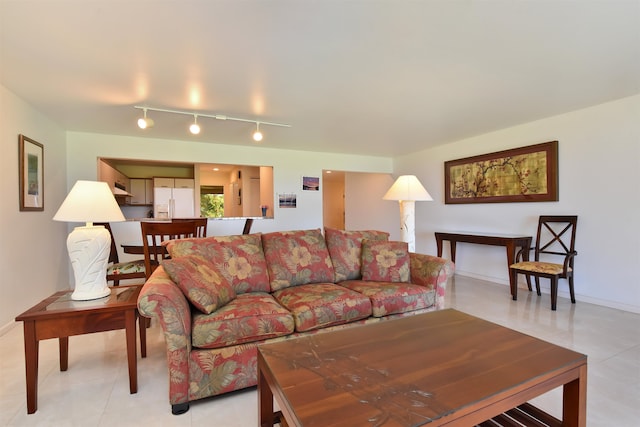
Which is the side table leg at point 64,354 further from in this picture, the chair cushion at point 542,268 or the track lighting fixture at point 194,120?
the chair cushion at point 542,268

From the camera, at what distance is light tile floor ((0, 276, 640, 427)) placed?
1.50m

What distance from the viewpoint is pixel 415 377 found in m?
1.05

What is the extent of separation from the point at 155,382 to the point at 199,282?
2.27ft

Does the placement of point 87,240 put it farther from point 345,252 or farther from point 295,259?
point 345,252

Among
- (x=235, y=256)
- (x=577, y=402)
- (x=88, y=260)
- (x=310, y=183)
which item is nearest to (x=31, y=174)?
(x=88, y=260)

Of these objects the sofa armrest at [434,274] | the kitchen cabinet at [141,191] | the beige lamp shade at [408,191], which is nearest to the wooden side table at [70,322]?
the sofa armrest at [434,274]

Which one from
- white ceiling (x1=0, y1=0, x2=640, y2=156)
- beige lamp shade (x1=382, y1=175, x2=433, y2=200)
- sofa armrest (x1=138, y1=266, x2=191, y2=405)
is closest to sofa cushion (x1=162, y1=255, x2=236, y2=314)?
sofa armrest (x1=138, y1=266, x2=191, y2=405)

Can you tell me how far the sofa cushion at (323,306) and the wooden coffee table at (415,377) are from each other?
476mm

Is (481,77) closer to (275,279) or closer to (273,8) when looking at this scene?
(273,8)

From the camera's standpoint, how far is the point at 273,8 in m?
1.63

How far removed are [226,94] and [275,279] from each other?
180 cm

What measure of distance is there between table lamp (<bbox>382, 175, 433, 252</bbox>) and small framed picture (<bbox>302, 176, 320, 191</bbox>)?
2729 millimetres

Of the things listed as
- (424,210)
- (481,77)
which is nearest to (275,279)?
(481,77)

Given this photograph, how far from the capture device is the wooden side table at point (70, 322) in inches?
59.8
